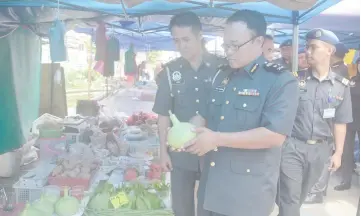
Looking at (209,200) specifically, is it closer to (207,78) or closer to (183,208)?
(183,208)

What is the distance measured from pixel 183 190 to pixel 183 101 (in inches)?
26.1

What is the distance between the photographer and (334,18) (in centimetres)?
608

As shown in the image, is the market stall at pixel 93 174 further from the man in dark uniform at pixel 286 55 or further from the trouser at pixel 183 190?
the man in dark uniform at pixel 286 55

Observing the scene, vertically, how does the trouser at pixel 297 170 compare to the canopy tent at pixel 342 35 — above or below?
below

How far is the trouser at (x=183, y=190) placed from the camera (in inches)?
121

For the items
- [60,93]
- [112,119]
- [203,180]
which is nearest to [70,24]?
[112,119]

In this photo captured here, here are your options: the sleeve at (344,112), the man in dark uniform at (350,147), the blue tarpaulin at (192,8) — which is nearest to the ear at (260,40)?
the sleeve at (344,112)

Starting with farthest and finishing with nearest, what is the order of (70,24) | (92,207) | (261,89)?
(70,24), (92,207), (261,89)

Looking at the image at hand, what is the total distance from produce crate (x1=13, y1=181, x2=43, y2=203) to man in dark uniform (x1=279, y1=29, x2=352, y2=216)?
2054mm

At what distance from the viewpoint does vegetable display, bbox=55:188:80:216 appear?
9.54ft

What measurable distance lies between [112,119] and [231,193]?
463cm

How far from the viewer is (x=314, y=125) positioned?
340cm

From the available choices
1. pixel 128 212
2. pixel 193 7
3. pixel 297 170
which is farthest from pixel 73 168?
pixel 193 7

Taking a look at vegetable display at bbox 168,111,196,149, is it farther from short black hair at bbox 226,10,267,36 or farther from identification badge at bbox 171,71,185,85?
identification badge at bbox 171,71,185,85
